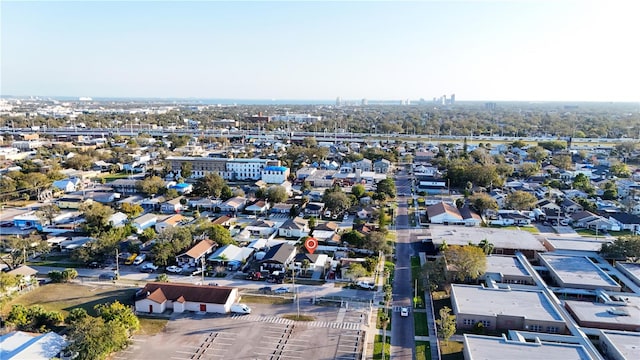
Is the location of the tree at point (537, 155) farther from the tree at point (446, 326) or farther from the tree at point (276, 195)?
the tree at point (446, 326)

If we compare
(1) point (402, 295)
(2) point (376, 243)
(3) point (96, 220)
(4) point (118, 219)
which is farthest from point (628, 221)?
(3) point (96, 220)

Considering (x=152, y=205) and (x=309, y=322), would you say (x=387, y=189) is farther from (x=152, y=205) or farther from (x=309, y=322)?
(x=309, y=322)

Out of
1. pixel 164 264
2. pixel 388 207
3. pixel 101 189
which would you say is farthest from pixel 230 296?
pixel 101 189

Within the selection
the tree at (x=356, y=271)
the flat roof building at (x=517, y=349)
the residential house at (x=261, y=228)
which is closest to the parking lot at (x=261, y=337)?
the tree at (x=356, y=271)

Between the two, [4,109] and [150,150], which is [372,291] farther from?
[4,109]

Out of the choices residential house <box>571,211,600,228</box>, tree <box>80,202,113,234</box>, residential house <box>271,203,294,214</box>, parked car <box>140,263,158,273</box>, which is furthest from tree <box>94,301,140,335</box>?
residential house <box>571,211,600,228</box>
